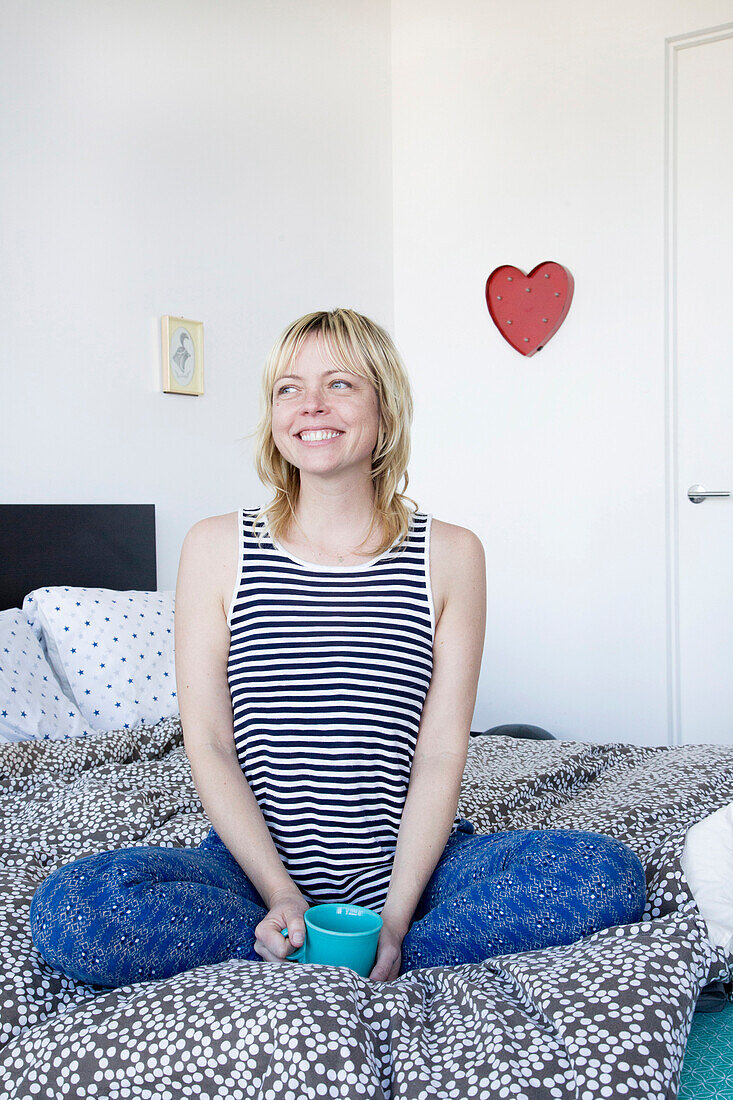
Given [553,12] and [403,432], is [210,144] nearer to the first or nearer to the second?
[553,12]

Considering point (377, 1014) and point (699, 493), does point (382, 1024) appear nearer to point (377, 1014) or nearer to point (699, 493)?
point (377, 1014)

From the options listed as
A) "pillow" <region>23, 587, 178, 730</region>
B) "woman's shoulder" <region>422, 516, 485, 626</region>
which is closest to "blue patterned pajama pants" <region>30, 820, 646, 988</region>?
"woman's shoulder" <region>422, 516, 485, 626</region>

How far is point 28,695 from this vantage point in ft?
→ 6.95

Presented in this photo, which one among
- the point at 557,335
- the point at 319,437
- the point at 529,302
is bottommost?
the point at 319,437

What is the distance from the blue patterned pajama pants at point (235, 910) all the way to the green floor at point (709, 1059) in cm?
12

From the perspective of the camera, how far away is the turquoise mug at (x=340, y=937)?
3.19ft

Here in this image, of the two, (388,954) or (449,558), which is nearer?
(388,954)

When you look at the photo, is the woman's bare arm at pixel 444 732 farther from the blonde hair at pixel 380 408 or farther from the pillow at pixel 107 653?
the pillow at pixel 107 653

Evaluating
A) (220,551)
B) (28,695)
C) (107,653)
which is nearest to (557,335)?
(107,653)

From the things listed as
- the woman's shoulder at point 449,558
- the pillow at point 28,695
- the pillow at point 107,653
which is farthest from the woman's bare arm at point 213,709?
the pillow at point 107,653

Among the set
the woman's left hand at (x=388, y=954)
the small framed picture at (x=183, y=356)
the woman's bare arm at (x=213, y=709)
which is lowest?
the woman's left hand at (x=388, y=954)

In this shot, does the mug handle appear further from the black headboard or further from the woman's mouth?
the black headboard

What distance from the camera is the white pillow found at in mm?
978

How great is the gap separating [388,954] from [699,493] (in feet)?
8.79
